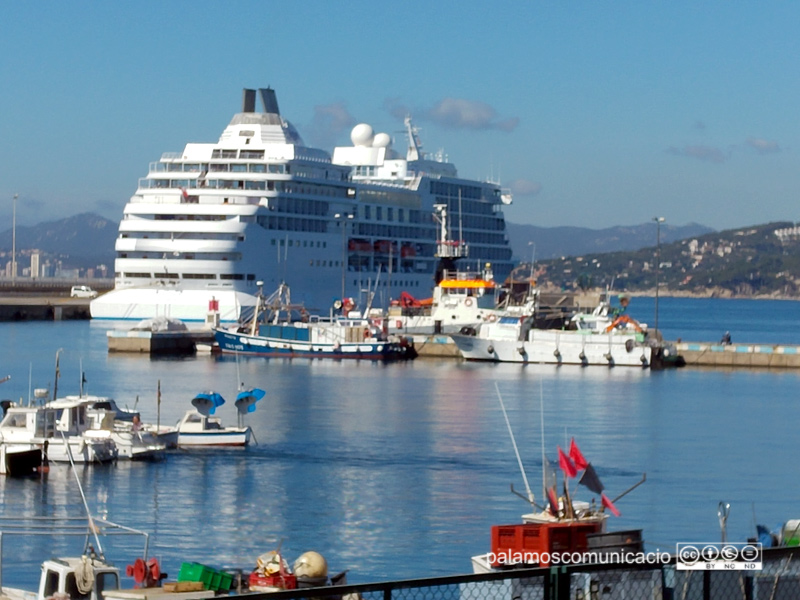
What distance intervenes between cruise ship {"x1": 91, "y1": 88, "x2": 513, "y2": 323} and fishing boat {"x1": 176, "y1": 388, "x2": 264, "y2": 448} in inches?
1530

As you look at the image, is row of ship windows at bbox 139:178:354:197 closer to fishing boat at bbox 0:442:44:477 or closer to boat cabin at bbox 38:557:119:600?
fishing boat at bbox 0:442:44:477

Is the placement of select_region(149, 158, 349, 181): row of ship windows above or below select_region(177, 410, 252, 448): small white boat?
above

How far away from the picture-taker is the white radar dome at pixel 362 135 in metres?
105

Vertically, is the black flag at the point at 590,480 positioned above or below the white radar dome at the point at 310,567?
above

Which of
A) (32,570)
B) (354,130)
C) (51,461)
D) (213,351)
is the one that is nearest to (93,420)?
(51,461)

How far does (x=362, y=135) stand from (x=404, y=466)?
77143mm

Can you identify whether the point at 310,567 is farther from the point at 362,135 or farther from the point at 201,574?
the point at 362,135

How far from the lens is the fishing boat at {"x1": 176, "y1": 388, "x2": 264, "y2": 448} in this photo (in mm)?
31000

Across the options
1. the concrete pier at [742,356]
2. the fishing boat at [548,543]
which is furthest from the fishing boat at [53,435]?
the concrete pier at [742,356]

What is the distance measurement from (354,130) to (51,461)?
258 feet

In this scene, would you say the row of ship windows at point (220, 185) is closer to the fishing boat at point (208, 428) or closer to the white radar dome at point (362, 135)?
the white radar dome at point (362, 135)

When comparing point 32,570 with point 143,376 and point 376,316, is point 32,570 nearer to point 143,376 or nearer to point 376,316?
point 143,376

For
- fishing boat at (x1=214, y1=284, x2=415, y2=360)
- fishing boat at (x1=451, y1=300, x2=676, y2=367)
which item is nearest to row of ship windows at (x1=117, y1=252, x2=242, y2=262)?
fishing boat at (x1=214, y1=284, x2=415, y2=360)

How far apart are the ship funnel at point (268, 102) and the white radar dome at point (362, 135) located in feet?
41.3
